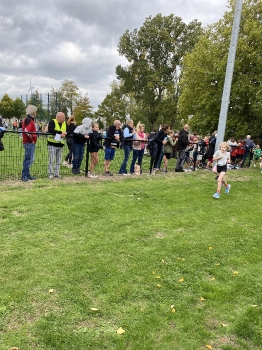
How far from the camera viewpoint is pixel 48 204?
5898mm

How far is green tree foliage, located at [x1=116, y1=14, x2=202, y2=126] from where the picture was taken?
3769 centimetres

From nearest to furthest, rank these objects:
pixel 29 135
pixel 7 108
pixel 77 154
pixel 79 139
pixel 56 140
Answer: pixel 29 135 → pixel 56 140 → pixel 79 139 → pixel 77 154 → pixel 7 108

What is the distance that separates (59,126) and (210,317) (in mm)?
6322

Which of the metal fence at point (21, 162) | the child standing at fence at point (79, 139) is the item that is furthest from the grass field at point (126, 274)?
the child standing at fence at point (79, 139)

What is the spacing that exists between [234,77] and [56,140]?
15.2 metres

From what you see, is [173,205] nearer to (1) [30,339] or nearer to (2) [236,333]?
(2) [236,333]

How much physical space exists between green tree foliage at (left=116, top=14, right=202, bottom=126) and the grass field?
3394cm

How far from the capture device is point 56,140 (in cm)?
790

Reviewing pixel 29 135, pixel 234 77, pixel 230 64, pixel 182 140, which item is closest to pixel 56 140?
pixel 29 135

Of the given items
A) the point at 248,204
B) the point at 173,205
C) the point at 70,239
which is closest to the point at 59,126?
the point at 173,205

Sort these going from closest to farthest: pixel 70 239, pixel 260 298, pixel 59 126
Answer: pixel 260 298
pixel 70 239
pixel 59 126

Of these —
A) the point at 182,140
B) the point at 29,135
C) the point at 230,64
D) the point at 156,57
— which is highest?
the point at 156,57

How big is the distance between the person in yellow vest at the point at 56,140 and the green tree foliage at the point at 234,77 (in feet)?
45.3

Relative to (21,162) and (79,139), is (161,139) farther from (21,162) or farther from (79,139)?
(21,162)
